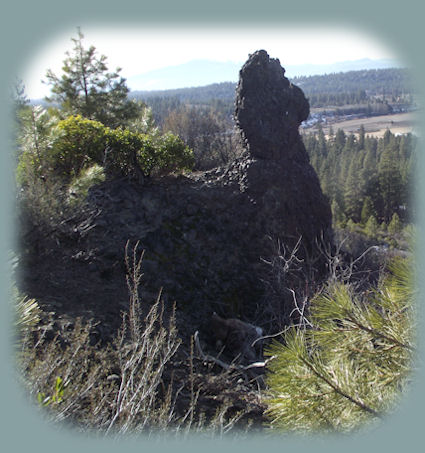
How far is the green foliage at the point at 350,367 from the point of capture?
1781 millimetres

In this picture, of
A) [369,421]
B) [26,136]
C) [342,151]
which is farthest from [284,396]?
[342,151]

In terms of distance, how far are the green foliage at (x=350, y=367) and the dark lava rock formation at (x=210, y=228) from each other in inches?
113

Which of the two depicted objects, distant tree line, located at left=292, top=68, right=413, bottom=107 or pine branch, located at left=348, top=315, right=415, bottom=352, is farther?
distant tree line, located at left=292, top=68, right=413, bottom=107

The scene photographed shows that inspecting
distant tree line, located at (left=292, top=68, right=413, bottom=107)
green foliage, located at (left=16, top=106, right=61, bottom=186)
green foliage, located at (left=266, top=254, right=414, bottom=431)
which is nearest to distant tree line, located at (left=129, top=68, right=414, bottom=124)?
distant tree line, located at (left=292, top=68, right=413, bottom=107)

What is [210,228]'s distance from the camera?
6.72 meters

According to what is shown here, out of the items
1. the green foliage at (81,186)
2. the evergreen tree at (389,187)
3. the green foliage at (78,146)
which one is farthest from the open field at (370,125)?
the green foliage at (81,186)

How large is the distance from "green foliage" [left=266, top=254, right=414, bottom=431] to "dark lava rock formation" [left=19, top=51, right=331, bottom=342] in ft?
9.39

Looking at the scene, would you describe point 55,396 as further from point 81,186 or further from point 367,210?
point 367,210

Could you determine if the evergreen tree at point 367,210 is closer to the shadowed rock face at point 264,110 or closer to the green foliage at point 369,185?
the green foliage at point 369,185

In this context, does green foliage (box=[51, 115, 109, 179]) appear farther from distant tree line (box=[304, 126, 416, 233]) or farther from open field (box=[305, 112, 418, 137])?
open field (box=[305, 112, 418, 137])

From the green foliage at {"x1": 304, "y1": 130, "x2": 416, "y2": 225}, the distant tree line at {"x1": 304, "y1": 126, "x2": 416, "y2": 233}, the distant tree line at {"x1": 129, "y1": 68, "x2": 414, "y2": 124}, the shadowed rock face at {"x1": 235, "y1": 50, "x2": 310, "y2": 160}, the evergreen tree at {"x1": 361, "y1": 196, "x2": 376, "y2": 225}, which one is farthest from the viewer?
the distant tree line at {"x1": 129, "y1": 68, "x2": 414, "y2": 124}

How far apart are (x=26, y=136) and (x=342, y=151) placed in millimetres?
58131

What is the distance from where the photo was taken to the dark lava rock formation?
199 inches

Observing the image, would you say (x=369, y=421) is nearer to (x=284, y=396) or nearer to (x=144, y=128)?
(x=284, y=396)
